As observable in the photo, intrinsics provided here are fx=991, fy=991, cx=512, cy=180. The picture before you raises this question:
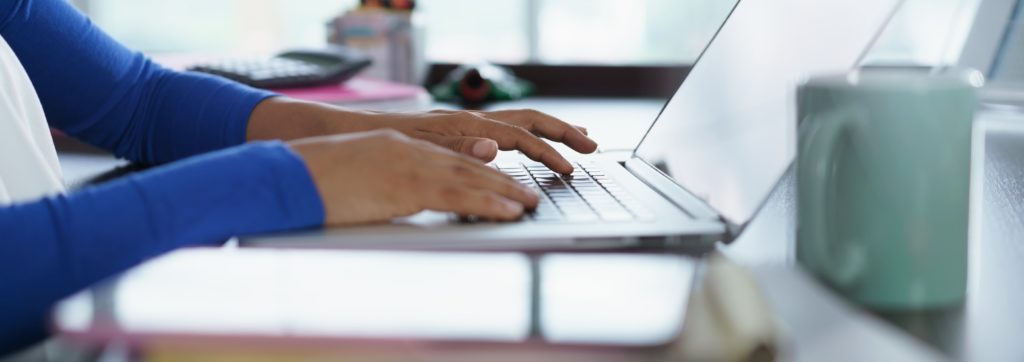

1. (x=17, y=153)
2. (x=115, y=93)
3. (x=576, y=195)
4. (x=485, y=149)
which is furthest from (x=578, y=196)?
(x=115, y=93)

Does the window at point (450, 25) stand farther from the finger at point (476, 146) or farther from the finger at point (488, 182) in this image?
the finger at point (488, 182)

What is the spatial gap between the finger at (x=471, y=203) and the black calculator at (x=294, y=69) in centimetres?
98

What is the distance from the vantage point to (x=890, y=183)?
509 mm

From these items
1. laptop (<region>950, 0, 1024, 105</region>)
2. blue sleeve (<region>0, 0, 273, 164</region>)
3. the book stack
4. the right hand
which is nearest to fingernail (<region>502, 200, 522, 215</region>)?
the right hand

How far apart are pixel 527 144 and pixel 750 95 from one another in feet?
0.75

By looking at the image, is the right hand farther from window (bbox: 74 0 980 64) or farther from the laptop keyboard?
window (bbox: 74 0 980 64)

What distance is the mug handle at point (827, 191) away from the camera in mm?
512

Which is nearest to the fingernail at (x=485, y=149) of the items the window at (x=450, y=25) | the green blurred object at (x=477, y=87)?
the green blurred object at (x=477, y=87)

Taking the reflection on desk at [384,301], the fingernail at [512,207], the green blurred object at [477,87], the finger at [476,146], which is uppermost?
the reflection on desk at [384,301]

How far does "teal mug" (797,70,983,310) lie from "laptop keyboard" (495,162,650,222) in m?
0.20

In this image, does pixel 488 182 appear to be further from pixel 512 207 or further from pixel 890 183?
pixel 890 183

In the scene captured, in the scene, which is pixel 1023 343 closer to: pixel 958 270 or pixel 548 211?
pixel 958 270

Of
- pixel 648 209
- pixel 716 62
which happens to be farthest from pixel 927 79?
pixel 716 62

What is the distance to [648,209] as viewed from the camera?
2.44ft
